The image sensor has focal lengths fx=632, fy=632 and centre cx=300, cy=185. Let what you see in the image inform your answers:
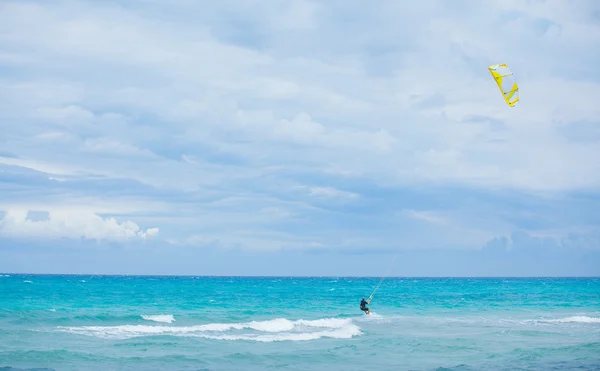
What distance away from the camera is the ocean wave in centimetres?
2703

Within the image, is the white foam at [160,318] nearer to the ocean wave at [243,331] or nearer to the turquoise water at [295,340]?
the turquoise water at [295,340]

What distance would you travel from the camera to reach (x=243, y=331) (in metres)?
29.2

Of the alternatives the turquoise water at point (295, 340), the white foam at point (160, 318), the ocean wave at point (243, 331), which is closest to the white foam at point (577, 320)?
the turquoise water at point (295, 340)

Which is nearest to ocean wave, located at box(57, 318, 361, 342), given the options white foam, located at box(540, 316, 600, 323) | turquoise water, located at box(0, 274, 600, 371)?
turquoise water, located at box(0, 274, 600, 371)

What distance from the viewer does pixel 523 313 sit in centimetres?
4031

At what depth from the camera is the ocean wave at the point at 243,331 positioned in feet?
88.7

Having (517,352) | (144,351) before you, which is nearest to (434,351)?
(517,352)

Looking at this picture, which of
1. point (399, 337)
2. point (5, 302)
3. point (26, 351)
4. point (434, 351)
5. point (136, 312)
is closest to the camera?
point (26, 351)

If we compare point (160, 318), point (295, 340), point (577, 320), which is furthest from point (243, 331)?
point (577, 320)

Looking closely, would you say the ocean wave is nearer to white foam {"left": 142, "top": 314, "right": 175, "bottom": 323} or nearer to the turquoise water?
the turquoise water

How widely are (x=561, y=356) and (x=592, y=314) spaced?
18991 millimetres

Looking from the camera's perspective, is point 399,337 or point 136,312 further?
point 136,312

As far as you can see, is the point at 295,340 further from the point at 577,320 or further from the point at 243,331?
the point at 577,320

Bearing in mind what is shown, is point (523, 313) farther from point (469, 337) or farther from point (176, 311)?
point (176, 311)
